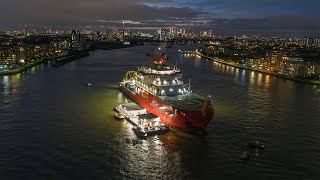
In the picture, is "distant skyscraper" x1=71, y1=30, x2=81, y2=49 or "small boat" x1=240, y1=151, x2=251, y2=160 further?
"distant skyscraper" x1=71, y1=30, x2=81, y2=49

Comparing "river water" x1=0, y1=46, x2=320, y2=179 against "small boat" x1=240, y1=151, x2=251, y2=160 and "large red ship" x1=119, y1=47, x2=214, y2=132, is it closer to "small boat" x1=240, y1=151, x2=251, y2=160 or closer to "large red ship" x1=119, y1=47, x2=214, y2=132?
"small boat" x1=240, y1=151, x2=251, y2=160

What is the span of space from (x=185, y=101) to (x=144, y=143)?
3.75 m

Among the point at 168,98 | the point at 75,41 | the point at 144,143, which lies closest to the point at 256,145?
the point at 144,143

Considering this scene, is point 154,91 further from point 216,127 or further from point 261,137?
point 261,137

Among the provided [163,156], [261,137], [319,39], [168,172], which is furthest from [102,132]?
[319,39]

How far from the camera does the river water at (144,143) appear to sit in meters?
10.7

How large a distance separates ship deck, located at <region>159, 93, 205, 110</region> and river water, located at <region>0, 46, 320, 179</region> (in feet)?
3.61

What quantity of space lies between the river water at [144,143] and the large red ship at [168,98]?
0.66 m

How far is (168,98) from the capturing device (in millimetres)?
16891

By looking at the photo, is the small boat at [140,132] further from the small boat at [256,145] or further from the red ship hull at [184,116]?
the small boat at [256,145]

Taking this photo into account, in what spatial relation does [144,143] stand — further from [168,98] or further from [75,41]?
[75,41]

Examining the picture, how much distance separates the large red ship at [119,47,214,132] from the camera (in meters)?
14.3


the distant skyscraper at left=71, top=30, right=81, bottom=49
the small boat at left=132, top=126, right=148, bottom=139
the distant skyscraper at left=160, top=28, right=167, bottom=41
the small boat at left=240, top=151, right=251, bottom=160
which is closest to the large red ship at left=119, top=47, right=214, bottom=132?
the small boat at left=132, top=126, right=148, bottom=139

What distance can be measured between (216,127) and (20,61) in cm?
3318
